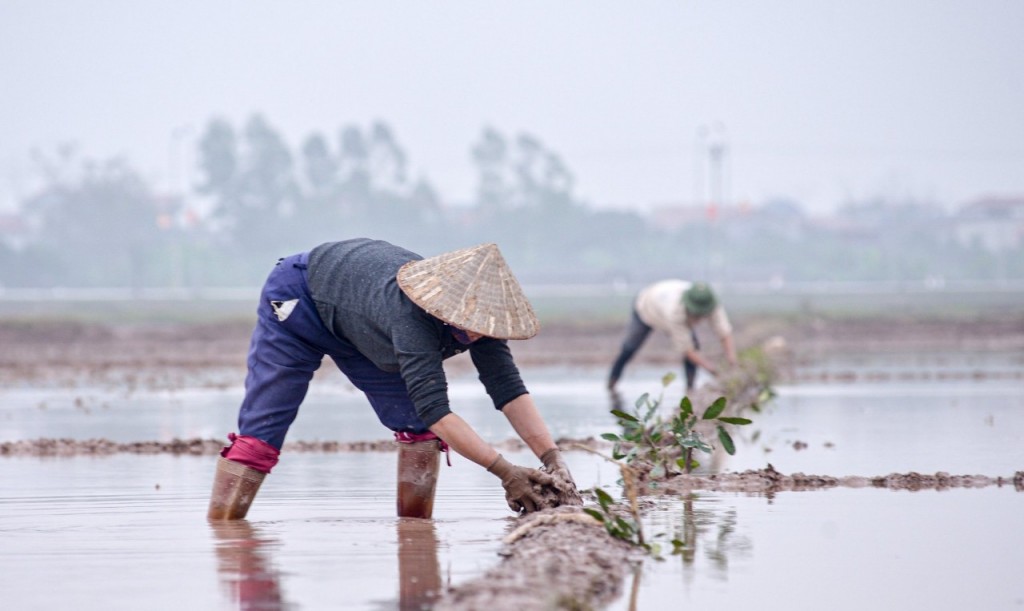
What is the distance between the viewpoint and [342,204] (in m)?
86.9

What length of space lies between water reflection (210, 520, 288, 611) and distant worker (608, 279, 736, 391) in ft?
25.6

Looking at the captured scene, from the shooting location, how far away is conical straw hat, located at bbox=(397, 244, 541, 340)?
5.97 metres

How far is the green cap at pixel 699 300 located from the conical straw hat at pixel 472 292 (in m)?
7.91

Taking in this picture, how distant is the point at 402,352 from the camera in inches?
237

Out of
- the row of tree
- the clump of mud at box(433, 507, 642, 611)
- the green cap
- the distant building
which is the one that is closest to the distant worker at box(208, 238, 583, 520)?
the clump of mud at box(433, 507, 642, 611)

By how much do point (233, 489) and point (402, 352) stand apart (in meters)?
1.32

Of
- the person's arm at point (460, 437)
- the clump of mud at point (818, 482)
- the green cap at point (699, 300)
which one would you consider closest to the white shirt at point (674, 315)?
the green cap at point (699, 300)

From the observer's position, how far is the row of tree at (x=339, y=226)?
81.8 m

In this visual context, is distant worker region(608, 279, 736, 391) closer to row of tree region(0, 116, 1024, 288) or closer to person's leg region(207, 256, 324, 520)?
person's leg region(207, 256, 324, 520)

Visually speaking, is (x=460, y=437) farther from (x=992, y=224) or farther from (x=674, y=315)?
(x=992, y=224)

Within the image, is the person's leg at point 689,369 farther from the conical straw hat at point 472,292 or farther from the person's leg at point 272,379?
the conical straw hat at point 472,292

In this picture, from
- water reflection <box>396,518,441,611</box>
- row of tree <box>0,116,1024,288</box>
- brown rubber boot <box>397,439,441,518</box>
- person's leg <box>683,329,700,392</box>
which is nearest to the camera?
water reflection <box>396,518,441,611</box>

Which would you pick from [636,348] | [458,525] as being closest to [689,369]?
[636,348]

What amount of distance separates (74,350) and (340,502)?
67.0 ft
